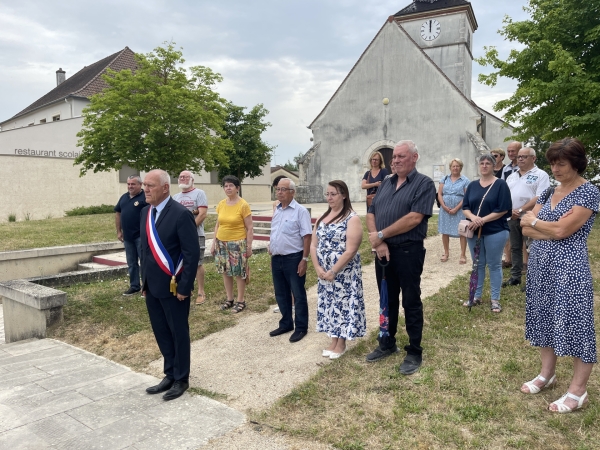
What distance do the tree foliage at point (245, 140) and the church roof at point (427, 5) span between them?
1343cm

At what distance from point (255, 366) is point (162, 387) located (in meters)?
0.97

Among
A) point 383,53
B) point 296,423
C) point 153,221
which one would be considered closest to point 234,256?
point 153,221

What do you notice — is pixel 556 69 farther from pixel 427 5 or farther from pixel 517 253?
pixel 427 5

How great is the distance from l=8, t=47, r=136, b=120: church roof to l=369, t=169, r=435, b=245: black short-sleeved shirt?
31.9 m

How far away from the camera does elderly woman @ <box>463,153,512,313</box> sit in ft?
18.5

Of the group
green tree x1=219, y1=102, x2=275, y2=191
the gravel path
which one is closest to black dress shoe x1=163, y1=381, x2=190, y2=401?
the gravel path

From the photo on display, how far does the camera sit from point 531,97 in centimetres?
1486

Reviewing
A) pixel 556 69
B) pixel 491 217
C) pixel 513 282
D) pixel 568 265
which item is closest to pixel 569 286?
pixel 568 265

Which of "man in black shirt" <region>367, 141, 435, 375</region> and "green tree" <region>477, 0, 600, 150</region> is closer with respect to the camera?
"man in black shirt" <region>367, 141, 435, 375</region>

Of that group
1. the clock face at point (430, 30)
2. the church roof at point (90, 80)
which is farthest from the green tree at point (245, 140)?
the clock face at point (430, 30)

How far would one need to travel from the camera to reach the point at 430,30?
34.4 metres

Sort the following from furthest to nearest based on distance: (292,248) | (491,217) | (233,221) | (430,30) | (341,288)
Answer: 1. (430,30)
2. (233,221)
3. (491,217)
4. (292,248)
5. (341,288)

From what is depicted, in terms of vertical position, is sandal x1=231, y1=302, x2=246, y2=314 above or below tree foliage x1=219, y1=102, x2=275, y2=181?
below

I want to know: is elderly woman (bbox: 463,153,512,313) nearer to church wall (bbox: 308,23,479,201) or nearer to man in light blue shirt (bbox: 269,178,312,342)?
man in light blue shirt (bbox: 269,178,312,342)
